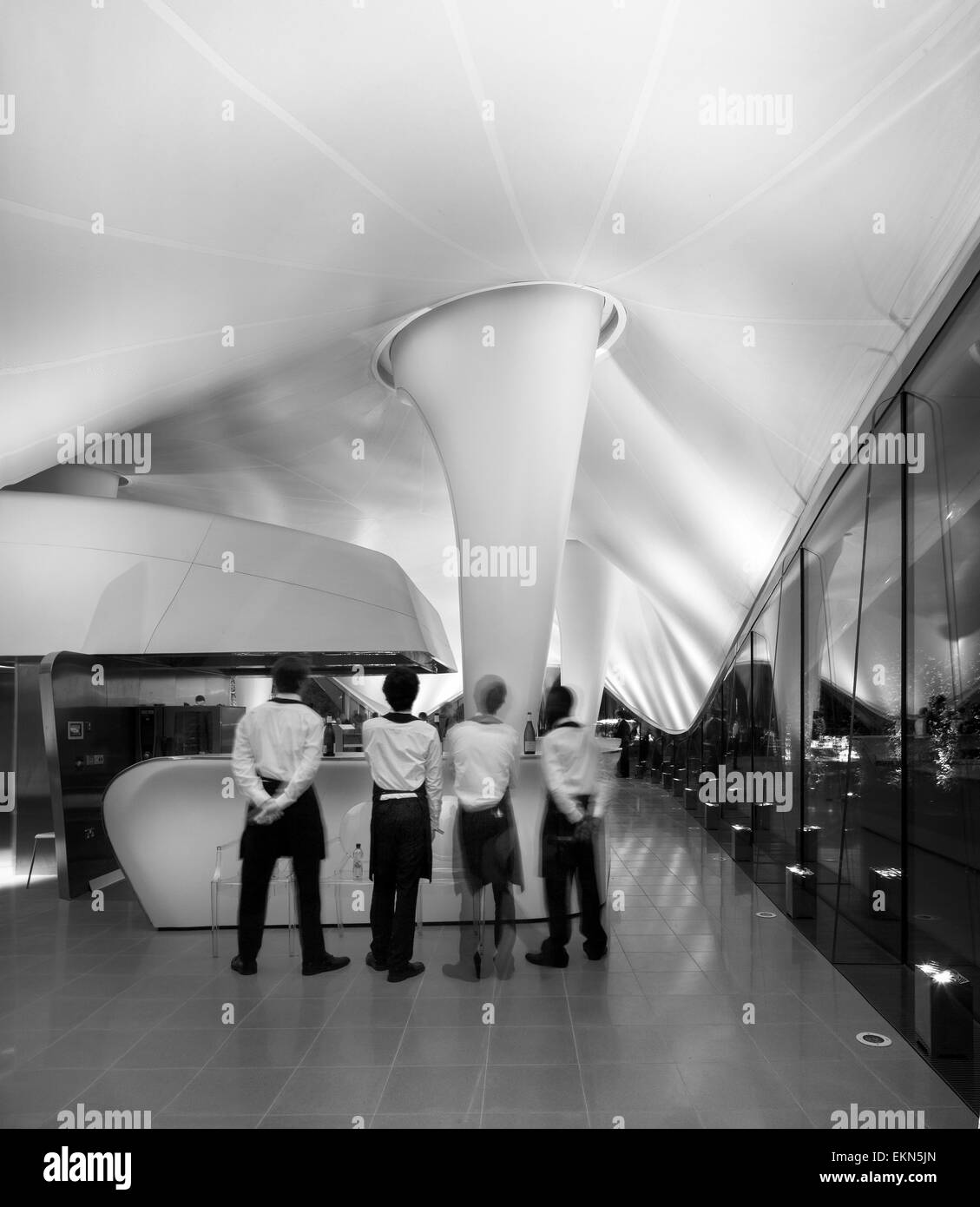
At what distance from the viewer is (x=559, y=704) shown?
6.56 meters

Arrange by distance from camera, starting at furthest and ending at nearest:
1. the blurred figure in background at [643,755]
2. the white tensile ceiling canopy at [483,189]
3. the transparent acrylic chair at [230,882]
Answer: the blurred figure in background at [643,755] < the transparent acrylic chair at [230,882] < the white tensile ceiling canopy at [483,189]

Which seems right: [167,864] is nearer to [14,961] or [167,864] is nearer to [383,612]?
[14,961]

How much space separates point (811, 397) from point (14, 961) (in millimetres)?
8026

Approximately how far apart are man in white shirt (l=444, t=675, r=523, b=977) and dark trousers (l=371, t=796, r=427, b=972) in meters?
0.33

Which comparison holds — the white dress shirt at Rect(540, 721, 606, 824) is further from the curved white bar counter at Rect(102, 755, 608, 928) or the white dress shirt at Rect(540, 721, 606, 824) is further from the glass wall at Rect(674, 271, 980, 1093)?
the glass wall at Rect(674, 271, 980, 1093)

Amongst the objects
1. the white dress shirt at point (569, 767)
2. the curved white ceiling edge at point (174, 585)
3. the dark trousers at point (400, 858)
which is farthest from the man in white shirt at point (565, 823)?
the curved white ceiling edge at point (174, 585)

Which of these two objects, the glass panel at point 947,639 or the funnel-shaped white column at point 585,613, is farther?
the funnel-shaped white column at point 585,613

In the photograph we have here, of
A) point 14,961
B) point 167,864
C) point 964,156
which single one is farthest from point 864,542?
point 14,961

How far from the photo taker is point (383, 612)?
14484 mm

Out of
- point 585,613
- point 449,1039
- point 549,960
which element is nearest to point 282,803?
point 449,1039

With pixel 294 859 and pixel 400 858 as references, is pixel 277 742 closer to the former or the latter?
pixel 294 859

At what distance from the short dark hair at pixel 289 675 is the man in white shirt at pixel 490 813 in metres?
1.05

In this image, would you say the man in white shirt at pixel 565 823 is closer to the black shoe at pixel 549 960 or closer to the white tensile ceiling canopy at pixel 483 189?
the black shoe at pixel 549 960

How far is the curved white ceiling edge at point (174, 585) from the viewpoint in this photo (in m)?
12.1
